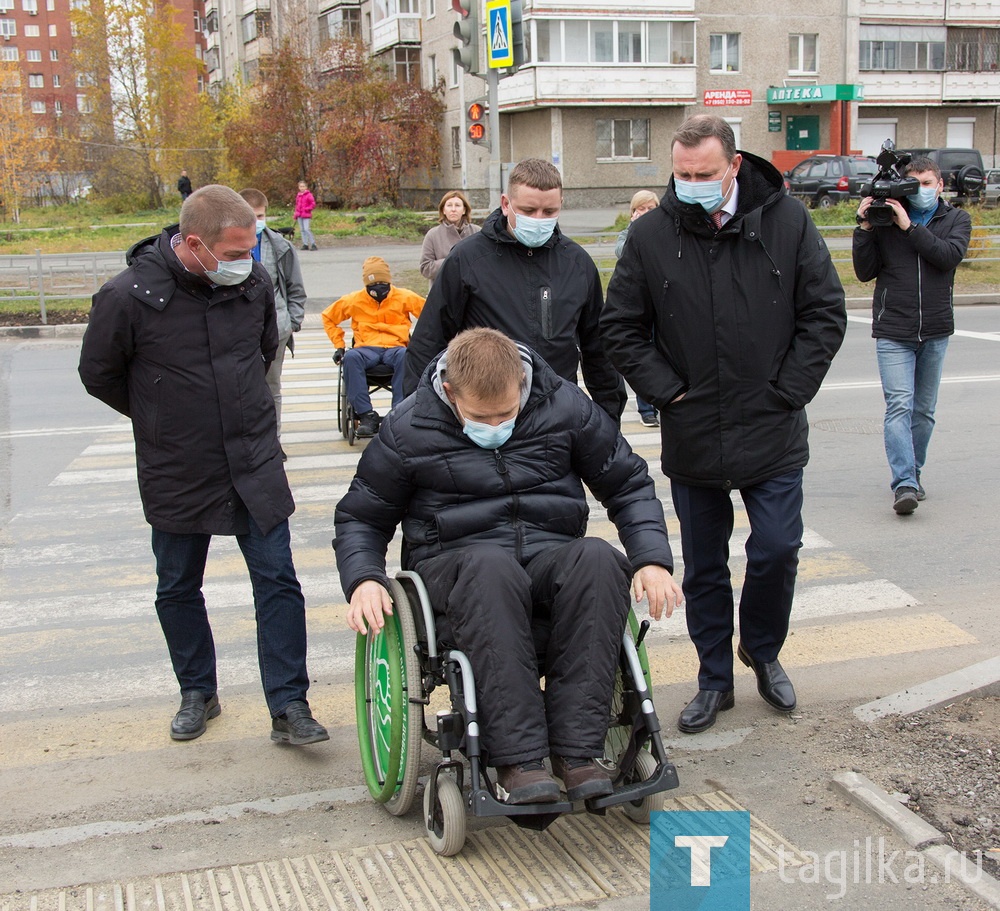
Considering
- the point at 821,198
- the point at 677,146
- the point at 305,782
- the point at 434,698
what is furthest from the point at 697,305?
the point at 821,198

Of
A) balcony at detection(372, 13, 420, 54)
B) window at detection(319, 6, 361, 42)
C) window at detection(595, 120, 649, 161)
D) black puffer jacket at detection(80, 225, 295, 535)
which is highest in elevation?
window at detection(319, 6, 361, 42)

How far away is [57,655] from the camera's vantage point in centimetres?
530

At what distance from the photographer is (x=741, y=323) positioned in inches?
162

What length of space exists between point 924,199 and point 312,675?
180 inches

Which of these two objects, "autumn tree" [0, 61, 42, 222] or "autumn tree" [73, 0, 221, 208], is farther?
"autumn tree" [73, 0, 221, 208]

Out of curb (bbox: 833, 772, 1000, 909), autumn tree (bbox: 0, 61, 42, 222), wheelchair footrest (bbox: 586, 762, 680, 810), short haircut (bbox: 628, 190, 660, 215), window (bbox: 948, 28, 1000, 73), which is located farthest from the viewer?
window (bbox: 948, 28, 1000, 73)

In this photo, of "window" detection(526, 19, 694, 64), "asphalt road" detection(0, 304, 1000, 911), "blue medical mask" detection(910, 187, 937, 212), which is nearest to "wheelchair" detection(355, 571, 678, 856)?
"asphalt road" detection(0, 304, 1000, 911)

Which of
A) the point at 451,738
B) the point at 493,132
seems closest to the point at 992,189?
the point at 493,132

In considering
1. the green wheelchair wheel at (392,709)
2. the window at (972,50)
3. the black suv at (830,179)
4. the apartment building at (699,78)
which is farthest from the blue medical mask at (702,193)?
the window at (972,50)

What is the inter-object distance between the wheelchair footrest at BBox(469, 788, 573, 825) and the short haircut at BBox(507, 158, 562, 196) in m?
2.59

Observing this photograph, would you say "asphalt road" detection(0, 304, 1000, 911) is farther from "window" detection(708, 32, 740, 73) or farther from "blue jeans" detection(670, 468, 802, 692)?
"window" detection(708, 32, 740, 73)

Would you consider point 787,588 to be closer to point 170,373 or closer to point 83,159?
point 170,373

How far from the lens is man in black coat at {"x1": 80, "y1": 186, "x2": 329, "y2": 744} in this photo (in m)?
4.08

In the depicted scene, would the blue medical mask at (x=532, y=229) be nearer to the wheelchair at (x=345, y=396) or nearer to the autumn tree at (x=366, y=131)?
the wheelchair at (x=345, y=396)
